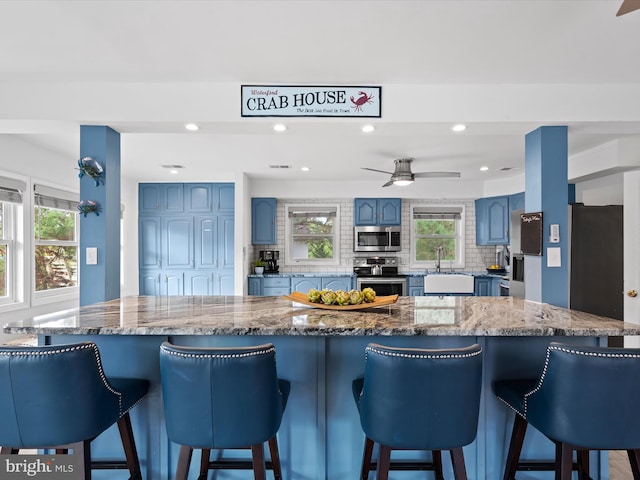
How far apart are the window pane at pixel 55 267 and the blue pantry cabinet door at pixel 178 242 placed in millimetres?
1290

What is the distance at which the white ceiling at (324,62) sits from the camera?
1.79 meters

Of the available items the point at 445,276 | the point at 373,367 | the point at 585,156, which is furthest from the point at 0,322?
the point at 585,156

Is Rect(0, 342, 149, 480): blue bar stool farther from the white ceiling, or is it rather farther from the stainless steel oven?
the stainless steel oven

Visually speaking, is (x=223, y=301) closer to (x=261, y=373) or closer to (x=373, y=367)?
(x=261, y=373)

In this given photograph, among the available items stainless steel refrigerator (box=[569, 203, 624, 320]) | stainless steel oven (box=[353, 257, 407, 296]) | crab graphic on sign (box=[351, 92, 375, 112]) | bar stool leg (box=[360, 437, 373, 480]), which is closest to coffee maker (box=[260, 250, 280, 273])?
stainless steel oven (box=[353, 257, 407, 296])

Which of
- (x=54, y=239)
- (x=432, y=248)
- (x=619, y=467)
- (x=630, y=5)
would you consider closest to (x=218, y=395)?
(x=630, y=5)

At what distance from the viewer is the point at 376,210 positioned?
5.95 meters

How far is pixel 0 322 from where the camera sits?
354 centimetres

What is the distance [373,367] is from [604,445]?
3.00 ft

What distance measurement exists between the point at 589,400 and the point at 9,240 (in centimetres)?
497

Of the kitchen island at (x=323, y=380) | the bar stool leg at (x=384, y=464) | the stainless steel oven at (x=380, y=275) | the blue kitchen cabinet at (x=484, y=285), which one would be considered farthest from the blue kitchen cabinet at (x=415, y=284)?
the bar stool leg at (x=384, y=464)

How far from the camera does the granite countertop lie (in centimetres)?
164

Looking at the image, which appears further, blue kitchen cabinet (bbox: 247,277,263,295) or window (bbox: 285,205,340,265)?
window (bbox: 285,205,340,265)

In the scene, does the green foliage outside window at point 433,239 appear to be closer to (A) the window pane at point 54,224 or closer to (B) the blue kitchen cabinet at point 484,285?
(B) the blue kitchen cabinet at point 484,285
